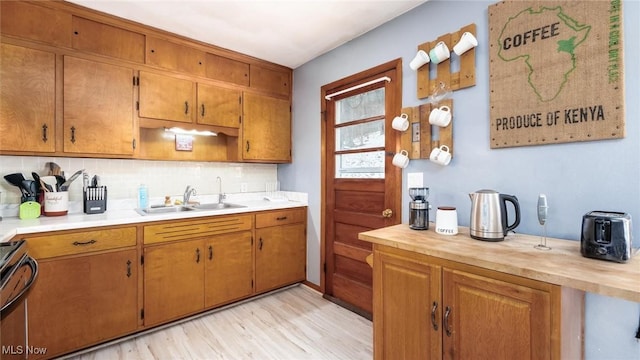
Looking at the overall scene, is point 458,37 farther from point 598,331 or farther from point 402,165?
point 598,331

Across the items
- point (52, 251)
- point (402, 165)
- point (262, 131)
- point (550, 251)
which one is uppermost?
point (262, 131)

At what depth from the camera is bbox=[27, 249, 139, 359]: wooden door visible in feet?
5.92

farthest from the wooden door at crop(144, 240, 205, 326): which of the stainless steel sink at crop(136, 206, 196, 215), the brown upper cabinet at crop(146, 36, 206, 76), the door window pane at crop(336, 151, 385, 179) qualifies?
the brown upper cabinet at crop(146, 36, 206, 76)

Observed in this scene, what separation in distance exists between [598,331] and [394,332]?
0.97 meters

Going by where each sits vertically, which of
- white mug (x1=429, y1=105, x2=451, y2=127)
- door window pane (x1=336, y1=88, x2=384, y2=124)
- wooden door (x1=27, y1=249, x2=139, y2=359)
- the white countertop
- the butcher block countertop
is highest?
door window pane (x1=336, y1=88, x2=384, y2=124)

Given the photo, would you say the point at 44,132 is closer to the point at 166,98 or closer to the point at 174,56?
the point at 166,98

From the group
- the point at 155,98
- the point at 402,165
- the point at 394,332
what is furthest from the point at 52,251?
the point at 402,165

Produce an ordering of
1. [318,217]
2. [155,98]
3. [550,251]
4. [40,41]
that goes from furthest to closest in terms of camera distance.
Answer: [318,217] → [155,98] → [40,41] → [550,251]

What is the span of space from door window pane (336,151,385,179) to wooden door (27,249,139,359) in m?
1.91

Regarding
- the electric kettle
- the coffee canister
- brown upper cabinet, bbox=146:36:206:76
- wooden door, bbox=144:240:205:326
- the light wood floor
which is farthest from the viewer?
brown upper cabinet, bbox=146:36:206:76

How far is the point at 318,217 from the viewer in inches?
120

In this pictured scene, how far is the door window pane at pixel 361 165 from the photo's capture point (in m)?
2.47

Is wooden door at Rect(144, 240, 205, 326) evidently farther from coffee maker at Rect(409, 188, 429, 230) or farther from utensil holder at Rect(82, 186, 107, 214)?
coffee maker at Rect(409, 188, 429, 230)

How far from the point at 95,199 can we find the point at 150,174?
1.86 feet
